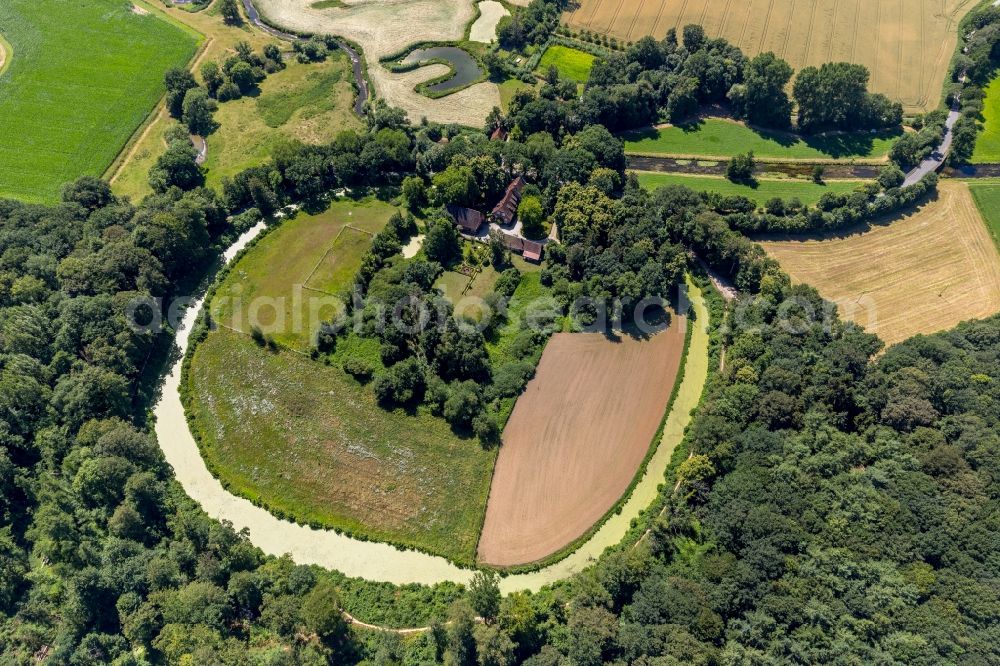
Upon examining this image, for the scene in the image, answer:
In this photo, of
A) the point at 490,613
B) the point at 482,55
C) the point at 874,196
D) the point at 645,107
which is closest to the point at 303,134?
the point at 482,55

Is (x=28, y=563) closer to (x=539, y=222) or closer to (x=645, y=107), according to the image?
(x=539, y=222)

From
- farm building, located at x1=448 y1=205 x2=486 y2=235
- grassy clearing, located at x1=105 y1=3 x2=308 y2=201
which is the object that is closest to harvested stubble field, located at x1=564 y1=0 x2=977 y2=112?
farm building, located at x1=448 y1=205 x2=486 y2=235

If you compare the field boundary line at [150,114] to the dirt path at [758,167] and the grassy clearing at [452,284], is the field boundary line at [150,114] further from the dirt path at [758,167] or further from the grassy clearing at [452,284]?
the dirt path at [758,167]

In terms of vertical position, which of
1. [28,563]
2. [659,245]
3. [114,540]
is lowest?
[28,563]

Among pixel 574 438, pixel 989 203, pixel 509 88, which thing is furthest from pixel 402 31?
pixel 989 203

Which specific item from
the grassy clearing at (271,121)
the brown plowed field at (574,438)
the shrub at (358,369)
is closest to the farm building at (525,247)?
the brown plowed field at (574,438)
